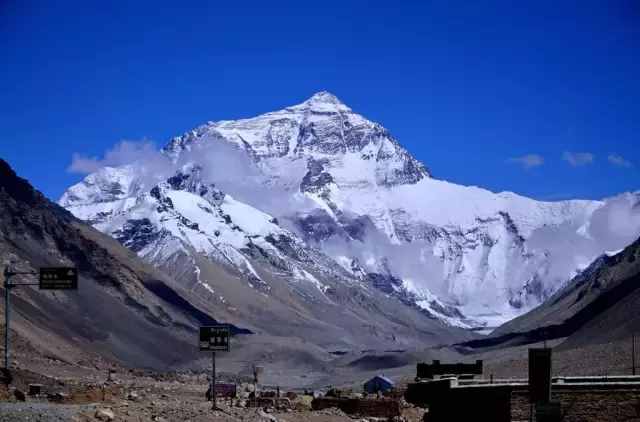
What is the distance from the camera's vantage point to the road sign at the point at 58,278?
173ft

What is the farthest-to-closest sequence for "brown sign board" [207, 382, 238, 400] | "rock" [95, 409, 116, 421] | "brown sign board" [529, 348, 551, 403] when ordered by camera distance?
"brown sign board" [207, 382, 238, 400] → "rock" [95, 409, 116, 421] → "brown sign board" [529, 348, 551, 403]

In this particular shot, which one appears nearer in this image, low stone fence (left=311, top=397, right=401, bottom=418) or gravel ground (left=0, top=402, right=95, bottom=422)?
gravel ground (left=0, top=402, right=95, bottom=422)

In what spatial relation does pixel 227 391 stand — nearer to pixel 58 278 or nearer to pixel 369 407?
pixel 369 407

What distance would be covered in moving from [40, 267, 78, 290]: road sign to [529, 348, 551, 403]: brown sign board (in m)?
33.4

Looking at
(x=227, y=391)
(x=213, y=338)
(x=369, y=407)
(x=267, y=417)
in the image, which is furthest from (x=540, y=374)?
(x=227, y=391)

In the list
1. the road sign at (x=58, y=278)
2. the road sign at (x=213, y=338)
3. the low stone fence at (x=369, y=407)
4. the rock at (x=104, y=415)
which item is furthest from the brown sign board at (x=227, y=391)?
the rock at (x=104, y=415)

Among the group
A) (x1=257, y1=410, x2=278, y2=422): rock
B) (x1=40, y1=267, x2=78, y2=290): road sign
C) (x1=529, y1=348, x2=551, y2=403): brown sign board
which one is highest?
(x1=40, y1=267, x2=78, y2=290): road sign

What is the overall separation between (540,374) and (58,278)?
34.1m

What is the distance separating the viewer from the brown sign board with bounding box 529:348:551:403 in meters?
22.3

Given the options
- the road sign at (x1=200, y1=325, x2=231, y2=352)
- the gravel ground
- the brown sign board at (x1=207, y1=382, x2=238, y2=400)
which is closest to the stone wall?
the gravel ground

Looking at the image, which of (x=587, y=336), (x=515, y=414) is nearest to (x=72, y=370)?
(x=587, y=336)

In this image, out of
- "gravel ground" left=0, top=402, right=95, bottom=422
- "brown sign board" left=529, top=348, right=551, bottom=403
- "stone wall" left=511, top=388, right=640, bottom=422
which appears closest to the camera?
"brown sign board" left=529, top=348, right=551, bottom=403

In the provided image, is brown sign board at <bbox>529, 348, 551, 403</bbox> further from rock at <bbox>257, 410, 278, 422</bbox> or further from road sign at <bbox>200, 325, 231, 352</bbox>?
road sign at <bbox>200, 325, 231, 352</bbox>

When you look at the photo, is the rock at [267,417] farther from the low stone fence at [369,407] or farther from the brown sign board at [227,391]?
the brown sign board at [227,391]
